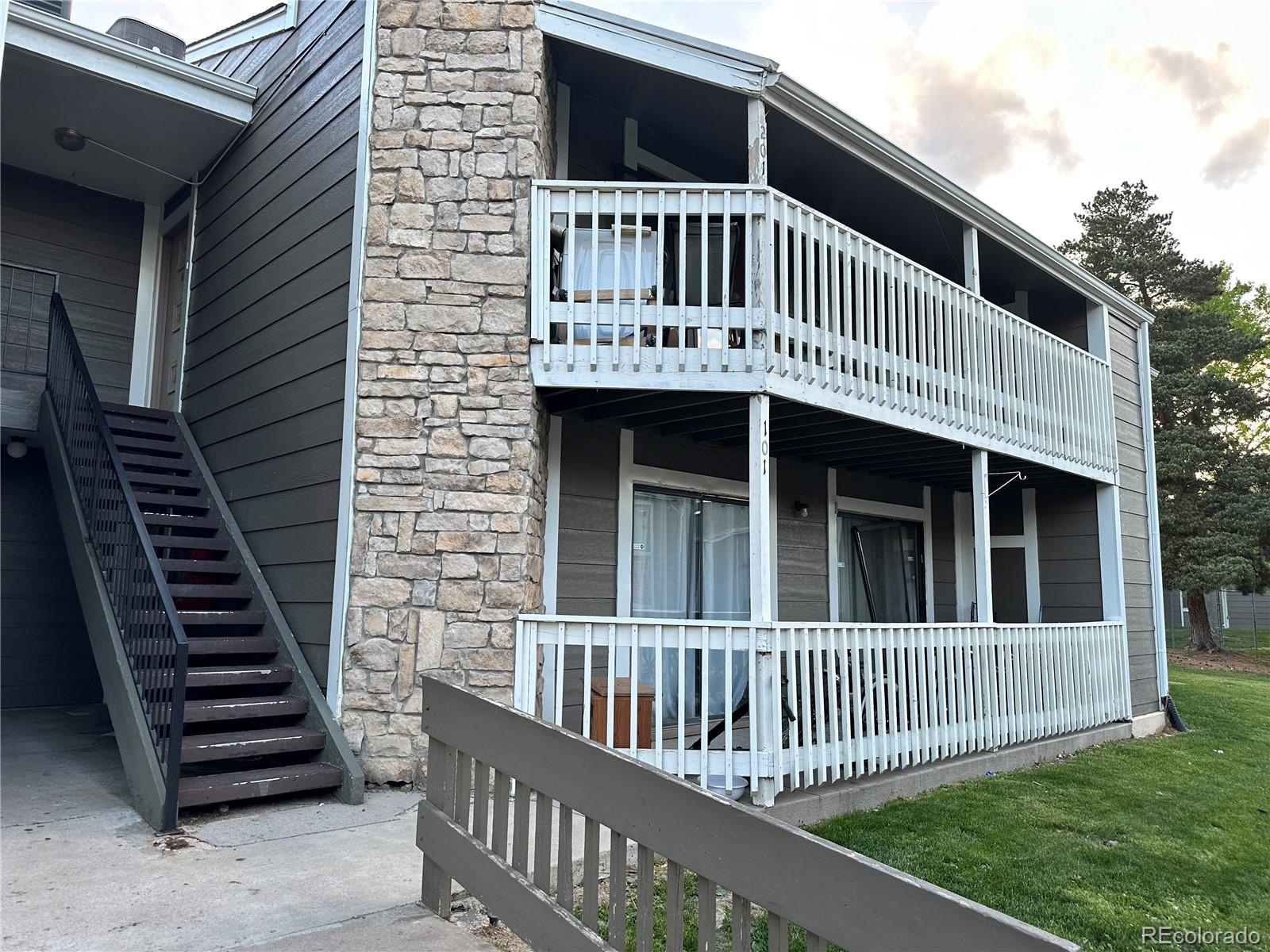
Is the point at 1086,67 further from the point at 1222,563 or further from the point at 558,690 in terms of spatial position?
the point at 558,690

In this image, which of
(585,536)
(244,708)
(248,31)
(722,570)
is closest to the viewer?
(244,708)

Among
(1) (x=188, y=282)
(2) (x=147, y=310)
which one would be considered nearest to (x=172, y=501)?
(1) (x=188, y=282)

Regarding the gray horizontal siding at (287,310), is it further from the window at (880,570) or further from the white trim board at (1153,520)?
the white trim board at (1153,520)

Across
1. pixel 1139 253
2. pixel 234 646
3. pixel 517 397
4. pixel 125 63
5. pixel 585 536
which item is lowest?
pixel 234 646

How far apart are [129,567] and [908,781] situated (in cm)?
487

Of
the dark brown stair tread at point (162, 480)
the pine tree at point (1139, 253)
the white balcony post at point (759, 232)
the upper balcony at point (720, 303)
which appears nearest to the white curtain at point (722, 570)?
the upper balcony at point (720, 303)

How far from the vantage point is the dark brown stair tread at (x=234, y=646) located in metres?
5.06

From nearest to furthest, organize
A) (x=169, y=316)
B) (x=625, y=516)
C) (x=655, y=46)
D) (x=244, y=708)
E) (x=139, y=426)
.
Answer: (x=244, y=708)
(x=655, y=46)
(x=625, y=516)
(x=139, y=426)
(x=169, y=316)

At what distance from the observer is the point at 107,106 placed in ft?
21.3

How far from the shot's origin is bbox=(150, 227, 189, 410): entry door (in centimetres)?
815

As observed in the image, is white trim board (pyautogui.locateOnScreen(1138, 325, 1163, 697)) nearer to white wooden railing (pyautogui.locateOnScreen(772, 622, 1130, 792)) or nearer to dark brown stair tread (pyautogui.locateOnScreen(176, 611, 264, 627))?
white wooden railing (pyautogui.locateOnScreen(772, 622, 1130, 792))

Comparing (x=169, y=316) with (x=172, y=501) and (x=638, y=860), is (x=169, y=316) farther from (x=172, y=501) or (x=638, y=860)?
(x=638, y=860)

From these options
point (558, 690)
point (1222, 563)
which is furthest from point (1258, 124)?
point (558, 690)

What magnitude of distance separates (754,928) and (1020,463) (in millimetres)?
5573
